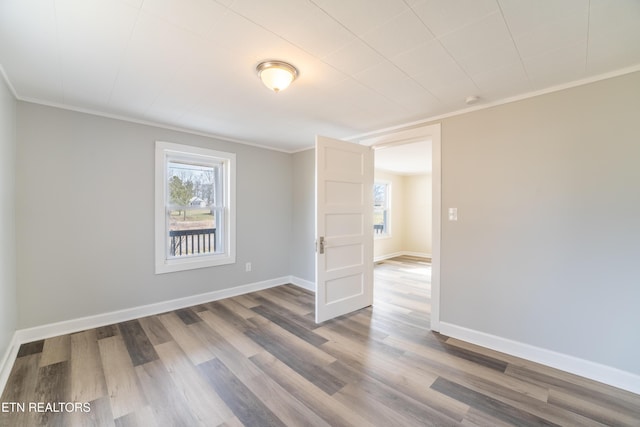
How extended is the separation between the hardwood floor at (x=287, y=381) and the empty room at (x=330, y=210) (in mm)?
18

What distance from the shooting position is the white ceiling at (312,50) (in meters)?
1.38

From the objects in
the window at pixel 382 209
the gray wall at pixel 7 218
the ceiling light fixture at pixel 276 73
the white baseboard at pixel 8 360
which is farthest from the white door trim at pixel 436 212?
the window at pixel 382 209

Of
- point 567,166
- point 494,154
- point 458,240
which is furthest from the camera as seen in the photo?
point 458,240

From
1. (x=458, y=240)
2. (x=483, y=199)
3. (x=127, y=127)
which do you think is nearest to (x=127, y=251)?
(x=127, y=127)

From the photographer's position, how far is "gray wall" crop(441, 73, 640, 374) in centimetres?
195

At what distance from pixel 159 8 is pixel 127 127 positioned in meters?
2.22

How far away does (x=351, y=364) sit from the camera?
224 cm

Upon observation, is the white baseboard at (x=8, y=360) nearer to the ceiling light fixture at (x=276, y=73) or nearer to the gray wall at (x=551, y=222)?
the ceiling light fixture at (x=276, y=73)

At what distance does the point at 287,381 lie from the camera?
201 cm

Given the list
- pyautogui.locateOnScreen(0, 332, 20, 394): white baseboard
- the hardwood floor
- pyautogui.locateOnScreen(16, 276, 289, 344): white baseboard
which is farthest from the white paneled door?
pyautogui.locateOnScreen(0, 332, 20, 394): white baseboard

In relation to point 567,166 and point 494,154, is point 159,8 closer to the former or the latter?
point 494,154

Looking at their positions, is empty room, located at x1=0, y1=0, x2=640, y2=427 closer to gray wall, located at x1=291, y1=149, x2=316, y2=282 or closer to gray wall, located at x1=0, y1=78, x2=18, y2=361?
gray wall, located at x1=0, y1=78, x2=18, y2=361

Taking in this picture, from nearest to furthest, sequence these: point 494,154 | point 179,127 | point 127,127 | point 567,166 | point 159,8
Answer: point 159,8
point 567,166
point 494,154
point 127,127
point 179,127

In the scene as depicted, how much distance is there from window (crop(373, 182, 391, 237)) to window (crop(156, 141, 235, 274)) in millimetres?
4292
